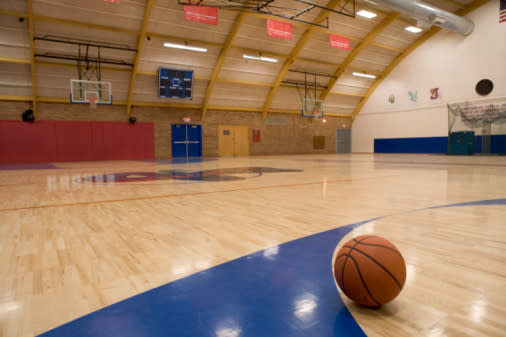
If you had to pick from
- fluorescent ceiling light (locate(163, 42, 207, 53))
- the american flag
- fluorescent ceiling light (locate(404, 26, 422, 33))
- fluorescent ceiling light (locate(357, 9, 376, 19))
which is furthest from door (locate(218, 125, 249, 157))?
the american flag

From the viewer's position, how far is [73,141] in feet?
55.2

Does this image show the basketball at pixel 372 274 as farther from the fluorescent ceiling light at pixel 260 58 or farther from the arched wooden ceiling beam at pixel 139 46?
the fluorescent ceiling light at pixel 260 58

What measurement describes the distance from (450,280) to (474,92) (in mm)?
21313

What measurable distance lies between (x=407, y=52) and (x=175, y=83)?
15203 millimetres

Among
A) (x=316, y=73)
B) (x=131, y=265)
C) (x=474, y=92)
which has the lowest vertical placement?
(x=131, y=265)

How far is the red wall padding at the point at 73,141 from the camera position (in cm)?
1556

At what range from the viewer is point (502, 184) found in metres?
5.39

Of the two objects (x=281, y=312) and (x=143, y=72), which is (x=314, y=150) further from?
(x=281, y=312)

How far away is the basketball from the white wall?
69.2 feet

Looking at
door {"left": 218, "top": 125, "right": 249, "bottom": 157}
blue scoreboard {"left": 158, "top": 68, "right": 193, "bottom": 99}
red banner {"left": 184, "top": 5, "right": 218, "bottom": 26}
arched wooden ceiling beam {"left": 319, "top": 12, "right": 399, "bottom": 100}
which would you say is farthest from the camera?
door {"left": 218, "top": 125, "right": 249, "bottom": 157}

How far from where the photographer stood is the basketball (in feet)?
4.53

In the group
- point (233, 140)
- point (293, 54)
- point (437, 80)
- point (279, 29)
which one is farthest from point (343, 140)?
point (279, 29)

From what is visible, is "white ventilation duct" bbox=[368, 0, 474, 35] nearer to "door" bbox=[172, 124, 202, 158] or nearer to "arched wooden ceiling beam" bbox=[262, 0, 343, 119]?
"arched wooden ceiling beam" bbox=[262, 0, 343, 119]

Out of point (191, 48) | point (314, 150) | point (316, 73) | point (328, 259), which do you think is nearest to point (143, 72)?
point (191, 48)
